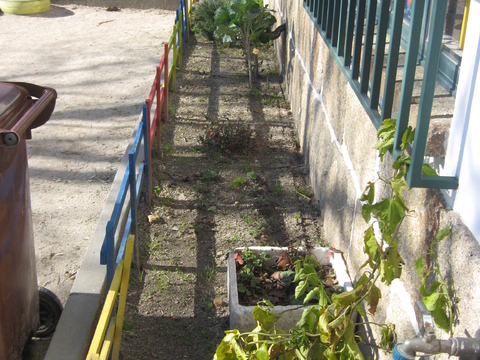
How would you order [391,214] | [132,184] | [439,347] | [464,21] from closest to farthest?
Answer: [439,347] < [391,214] < [464,21] < [132,184]

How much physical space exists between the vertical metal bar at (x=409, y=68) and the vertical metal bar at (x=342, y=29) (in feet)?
4.99

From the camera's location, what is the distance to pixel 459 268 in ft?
5.46

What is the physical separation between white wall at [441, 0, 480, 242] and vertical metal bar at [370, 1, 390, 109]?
761mm

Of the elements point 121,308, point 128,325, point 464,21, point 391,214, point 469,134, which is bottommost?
point 128,325

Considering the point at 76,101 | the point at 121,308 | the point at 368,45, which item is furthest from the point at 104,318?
the point at 76,101

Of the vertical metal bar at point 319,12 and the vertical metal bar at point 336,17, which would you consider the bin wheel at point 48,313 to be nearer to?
the vertical metal bar at point 336,17

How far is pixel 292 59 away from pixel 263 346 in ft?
16.3

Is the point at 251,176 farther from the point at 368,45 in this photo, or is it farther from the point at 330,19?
the point at 368,45

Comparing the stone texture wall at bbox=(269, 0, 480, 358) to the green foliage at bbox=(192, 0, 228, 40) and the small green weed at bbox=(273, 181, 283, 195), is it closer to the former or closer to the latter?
the small green weed at bbox=(273, 181, 283, 195)

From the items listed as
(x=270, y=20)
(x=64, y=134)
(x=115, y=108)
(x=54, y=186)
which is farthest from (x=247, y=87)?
(x=54, y=186)

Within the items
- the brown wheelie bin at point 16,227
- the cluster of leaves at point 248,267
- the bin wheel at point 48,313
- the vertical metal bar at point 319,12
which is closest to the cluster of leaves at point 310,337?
the cluster of leaves at point 248,267

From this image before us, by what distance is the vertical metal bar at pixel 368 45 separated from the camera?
8.70ft

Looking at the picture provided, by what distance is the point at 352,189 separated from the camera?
320cm

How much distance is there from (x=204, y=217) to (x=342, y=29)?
1806 millimetres
